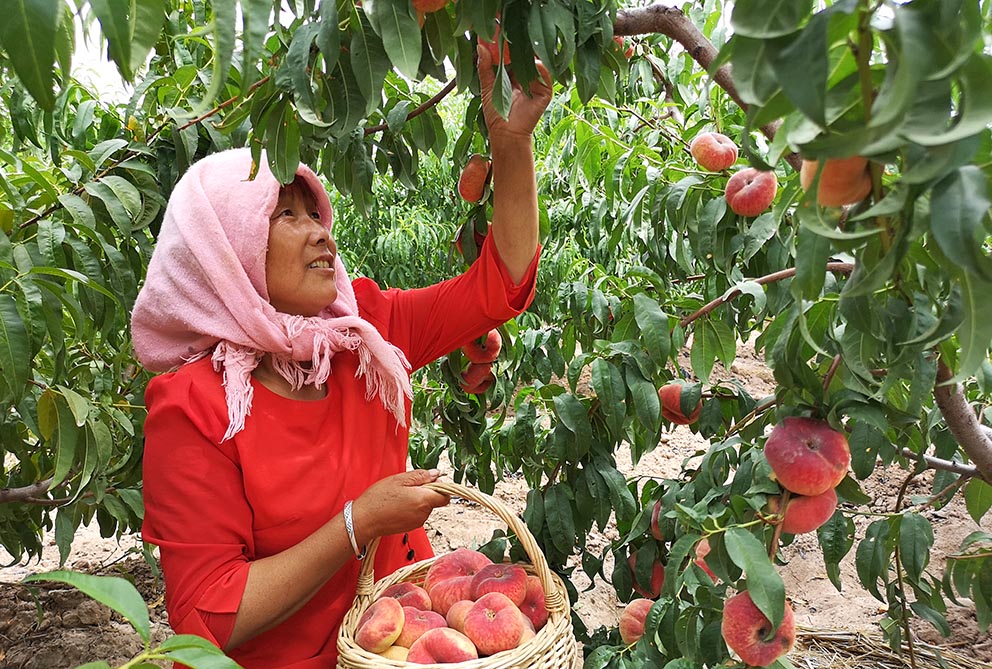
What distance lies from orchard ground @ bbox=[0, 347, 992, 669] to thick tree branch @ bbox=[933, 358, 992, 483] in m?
1.10

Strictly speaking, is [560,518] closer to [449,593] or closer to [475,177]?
[449,593]

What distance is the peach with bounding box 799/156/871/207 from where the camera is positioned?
2.06 ft

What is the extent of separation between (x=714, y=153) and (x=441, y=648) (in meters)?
1.14

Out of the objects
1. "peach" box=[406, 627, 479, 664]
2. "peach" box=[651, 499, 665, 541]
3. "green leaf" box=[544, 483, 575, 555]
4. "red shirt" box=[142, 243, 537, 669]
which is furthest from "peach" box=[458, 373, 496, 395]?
"peach" box=[406, 627, 479, 664]

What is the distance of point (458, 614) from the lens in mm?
1400

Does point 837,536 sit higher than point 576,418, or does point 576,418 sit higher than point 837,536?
point 576,418

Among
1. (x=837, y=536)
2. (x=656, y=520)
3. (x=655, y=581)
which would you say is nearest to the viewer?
(x=837, y=536)

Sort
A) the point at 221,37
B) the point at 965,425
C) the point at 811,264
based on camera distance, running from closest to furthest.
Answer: the point at 221,37 < the point at 811,264 < the point at 965,425

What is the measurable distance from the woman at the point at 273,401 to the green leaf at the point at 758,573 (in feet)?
1.97

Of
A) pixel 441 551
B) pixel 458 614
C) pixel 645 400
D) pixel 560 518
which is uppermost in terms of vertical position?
pixel 645 400

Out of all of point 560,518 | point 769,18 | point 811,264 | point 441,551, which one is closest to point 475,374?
point 560,518

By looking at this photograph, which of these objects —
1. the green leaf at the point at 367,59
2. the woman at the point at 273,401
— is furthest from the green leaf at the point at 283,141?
the woman at the point at 273,401

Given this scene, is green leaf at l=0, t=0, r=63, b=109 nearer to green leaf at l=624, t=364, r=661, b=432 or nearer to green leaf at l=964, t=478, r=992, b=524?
green leaf at l=624, t=364, r=661, b=432

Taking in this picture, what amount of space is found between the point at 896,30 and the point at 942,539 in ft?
10.4
